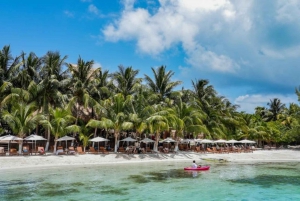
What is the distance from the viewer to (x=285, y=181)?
771 inches

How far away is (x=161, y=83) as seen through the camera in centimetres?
3856

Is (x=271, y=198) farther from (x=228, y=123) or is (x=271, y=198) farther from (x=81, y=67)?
(x=228, y=123)

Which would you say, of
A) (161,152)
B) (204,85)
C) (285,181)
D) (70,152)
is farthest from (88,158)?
(204,85)

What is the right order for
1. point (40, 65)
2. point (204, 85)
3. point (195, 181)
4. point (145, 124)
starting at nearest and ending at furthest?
1. point (195, 181)
2. point (145, 124)
3. point (40, 65)
4. point (204, 85)

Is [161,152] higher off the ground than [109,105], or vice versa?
[109,105]

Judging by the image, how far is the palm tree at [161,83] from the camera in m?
38.6

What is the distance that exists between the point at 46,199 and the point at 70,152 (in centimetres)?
1527

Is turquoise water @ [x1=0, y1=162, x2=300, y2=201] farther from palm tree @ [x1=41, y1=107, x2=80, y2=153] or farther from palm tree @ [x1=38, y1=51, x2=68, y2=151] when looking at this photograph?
palm tree @ [x1=38, y1=51, x2=68, y2=151]

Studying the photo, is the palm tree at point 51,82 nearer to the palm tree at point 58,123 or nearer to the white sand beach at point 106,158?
the palm tree at point 58,123

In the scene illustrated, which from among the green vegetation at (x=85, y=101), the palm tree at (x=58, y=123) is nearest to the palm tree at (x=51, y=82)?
the green vegetation at (x=85, y=101)

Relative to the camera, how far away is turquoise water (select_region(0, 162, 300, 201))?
1419 cm

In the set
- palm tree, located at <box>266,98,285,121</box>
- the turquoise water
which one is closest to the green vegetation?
the turquoise water

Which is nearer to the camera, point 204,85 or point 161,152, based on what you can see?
point 161,152

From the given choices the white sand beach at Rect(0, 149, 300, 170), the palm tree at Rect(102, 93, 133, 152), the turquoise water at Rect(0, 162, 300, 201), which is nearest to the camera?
the turquoise water at Rect(0, 162, 300, 201)
